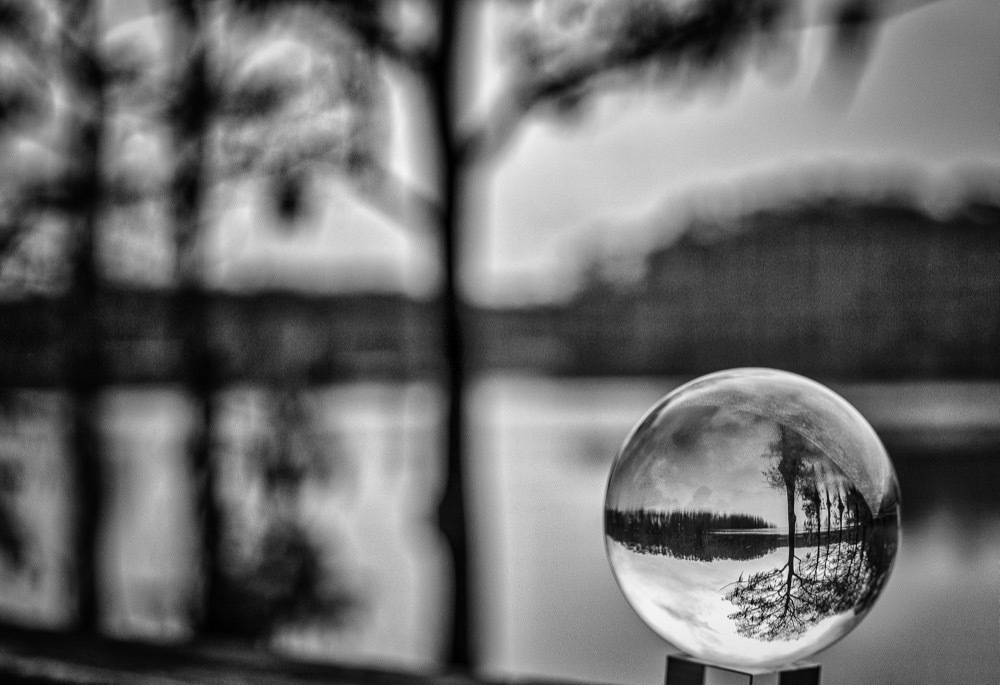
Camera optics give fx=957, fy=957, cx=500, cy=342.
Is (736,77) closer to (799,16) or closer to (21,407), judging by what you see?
(799,16)

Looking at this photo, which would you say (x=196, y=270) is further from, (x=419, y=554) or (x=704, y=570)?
(x=419, y=554)

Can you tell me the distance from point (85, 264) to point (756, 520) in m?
4.05

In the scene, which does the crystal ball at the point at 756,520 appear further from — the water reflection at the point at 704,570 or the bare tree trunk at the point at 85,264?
the bare tree trunk at the point at 85,264

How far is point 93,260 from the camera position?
4.38 meters

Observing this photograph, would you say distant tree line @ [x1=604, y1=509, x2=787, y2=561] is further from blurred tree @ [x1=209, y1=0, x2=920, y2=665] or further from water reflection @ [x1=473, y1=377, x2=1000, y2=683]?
blurred tree @ [x1=209, y1=0, x2=920, y2=665]

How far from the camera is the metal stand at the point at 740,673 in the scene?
1064 mm

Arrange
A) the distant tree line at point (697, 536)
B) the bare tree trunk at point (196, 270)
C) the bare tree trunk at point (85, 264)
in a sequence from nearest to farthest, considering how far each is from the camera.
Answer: the distant tree line at point (697, 536)
the bare tree trunk at point (196, 270)
the bare tree trunk at point (85, 264)

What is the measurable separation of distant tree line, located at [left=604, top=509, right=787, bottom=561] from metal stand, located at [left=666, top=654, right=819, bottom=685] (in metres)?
0.19

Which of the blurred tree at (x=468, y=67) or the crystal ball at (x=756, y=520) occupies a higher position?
the blurred tree at (x=468, y=67)

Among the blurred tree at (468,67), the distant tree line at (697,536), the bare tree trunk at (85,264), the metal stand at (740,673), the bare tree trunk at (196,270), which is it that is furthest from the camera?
the bare tree trunk at (85,264)

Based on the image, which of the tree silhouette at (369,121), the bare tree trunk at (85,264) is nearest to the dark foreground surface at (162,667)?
the tree silhouette at (369,121)

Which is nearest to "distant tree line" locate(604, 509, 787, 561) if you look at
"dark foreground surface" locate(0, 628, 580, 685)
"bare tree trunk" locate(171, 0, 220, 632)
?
"dark foreground surface" locate(0, 628, 580, 685)

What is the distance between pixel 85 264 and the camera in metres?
4.34

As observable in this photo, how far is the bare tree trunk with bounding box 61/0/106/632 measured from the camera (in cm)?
436
